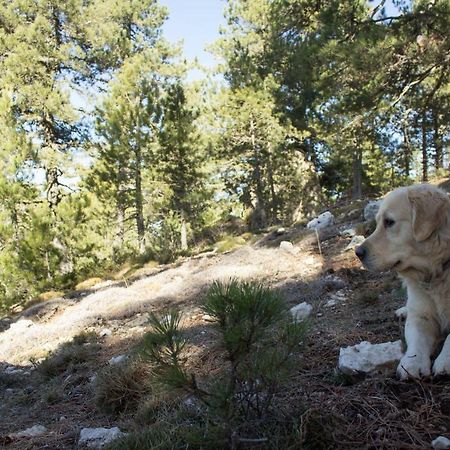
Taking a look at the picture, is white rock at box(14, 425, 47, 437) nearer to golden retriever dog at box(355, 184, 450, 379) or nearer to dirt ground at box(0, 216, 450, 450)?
dirt ground at box(0, 216, 450, 450)

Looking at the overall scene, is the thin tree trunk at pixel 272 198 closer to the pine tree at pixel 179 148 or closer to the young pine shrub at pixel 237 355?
the pine tree at pixel 179 148

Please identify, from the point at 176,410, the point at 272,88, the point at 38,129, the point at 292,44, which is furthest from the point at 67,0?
the point at 176,410

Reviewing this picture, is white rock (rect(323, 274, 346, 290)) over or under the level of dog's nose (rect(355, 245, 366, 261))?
under

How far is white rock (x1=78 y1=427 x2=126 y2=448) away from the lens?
274cm

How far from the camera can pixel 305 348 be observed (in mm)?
3482

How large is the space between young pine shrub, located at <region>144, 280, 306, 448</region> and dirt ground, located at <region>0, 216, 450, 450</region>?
229mm

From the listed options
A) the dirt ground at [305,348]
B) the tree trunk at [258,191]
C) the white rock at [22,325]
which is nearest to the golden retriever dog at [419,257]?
the dirt ground at [305,348]

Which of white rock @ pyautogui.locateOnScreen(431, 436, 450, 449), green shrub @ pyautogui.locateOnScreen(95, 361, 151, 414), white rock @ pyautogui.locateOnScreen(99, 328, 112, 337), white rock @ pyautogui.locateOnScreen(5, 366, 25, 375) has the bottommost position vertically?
white rock @ pyautogui.locateOnScreen(5, 366, 25, 375)

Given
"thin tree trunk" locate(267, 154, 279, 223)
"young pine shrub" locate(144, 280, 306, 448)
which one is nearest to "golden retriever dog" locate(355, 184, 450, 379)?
"young pine shrub" locate(144, 280, 306, 448)

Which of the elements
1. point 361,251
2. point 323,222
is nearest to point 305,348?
point 361,251

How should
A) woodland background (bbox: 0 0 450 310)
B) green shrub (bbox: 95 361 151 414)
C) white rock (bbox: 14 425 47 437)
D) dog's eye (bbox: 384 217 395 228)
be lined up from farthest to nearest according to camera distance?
woodland background (bbox: 0 0 450 310) → green shrub (bbox: 95 361 151 414) → white rock (bbox: 14 425 47 437) → dog's eye (bbox: 384 217 395 228)

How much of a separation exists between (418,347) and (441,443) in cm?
76

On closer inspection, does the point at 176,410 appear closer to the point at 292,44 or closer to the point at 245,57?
the point at 292,44

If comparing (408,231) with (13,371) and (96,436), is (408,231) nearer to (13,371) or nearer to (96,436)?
(96,436)
